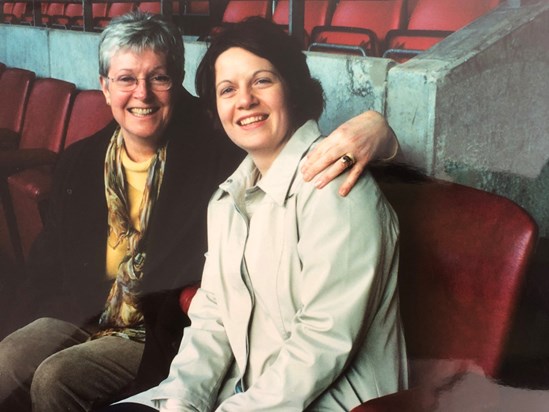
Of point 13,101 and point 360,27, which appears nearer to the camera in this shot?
point 360,27

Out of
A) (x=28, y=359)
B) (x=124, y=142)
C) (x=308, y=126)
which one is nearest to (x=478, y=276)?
(x=308, y=126)

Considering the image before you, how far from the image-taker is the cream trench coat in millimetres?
921

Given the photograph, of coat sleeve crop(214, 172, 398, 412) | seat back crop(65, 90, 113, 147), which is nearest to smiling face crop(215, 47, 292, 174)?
coat sleeve crop(214, 172, 398, 412)

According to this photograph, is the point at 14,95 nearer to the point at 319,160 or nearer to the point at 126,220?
the point at 126,220

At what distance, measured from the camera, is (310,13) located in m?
1.00

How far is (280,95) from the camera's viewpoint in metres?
0.97

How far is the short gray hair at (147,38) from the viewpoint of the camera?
39.8 inches

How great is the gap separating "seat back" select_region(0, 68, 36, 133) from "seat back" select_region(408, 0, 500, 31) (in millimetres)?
613

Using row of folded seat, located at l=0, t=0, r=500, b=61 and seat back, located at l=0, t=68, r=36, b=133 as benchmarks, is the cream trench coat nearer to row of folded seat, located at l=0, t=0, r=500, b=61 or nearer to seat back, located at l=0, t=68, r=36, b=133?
row of folded seat, located at l=0, t=0, r=500, b=61

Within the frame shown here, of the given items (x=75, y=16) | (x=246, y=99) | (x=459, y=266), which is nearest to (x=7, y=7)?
(x=75, y=16)

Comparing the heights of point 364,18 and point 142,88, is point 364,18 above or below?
above

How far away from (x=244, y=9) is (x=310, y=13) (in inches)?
4.0

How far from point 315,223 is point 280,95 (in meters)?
0.18

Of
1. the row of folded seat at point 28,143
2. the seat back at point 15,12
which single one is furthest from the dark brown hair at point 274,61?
the seat back at point 15,12
